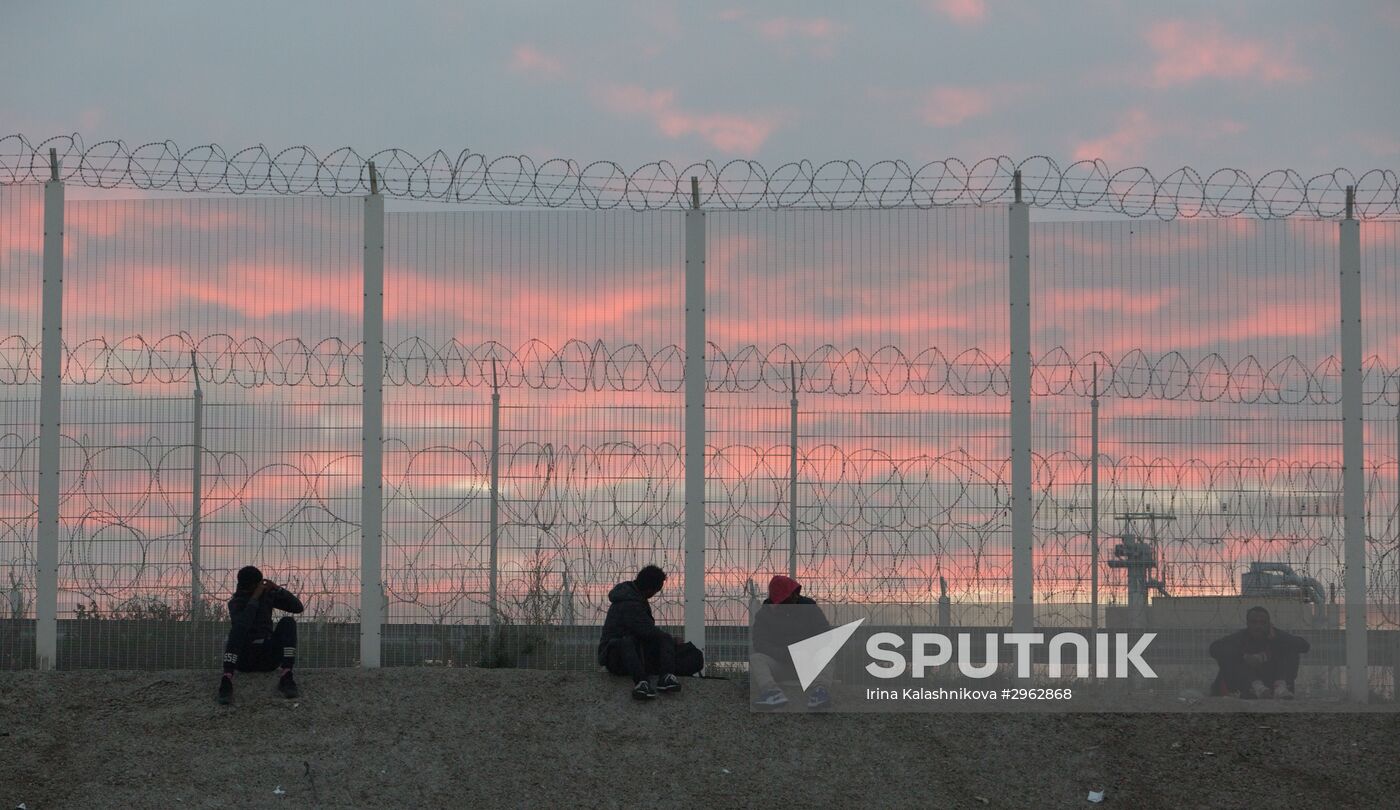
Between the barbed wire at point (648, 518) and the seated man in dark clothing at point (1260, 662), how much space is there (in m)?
0.45

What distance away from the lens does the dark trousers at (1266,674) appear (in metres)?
12.3

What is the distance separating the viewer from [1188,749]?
1130 cm

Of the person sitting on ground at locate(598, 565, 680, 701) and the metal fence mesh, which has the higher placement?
the metal fence mesh

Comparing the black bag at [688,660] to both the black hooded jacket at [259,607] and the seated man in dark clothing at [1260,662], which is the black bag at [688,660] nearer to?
the black hooded jacket at [259,607]

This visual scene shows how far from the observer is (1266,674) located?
40.4ft

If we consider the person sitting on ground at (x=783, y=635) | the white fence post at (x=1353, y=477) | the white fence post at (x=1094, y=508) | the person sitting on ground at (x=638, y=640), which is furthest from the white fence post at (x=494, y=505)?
the white fence post at (x=1353, y=477)

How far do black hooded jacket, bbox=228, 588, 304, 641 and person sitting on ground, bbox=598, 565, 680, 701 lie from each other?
241 centimetres

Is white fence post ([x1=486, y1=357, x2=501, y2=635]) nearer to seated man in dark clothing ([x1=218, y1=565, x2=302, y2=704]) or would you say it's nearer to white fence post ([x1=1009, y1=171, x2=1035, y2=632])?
seated man in dark clothing ([x1=218, y1=565, x2=302, y2=704])

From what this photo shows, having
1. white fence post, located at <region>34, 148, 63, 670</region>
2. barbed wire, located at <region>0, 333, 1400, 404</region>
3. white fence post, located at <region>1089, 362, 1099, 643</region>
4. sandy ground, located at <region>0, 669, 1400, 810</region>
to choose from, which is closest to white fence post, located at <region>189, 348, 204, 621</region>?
barbed wire, located at <region>0, 333, 1400, 404</region>

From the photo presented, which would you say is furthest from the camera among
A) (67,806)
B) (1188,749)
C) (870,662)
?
(870,662)

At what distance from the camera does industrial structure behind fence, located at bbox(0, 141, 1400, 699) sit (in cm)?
1251

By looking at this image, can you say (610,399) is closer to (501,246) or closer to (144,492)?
(501,246)

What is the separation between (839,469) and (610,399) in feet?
6.41

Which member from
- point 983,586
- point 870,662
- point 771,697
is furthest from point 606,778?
point 983,586
